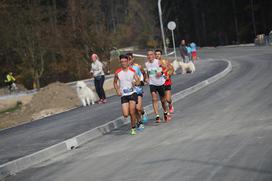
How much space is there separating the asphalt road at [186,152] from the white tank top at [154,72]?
1068 millimetres

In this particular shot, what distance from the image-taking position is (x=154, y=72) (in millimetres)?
13586

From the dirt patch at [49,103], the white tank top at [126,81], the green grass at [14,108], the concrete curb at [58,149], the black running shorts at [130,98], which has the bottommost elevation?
the green grass at [14,108]

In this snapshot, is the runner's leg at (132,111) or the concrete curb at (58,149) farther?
the runner's leg at (132,111)

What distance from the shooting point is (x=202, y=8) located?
298 feet

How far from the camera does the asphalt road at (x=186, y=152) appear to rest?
7.29 m

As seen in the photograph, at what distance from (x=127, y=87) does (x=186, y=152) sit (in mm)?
3918

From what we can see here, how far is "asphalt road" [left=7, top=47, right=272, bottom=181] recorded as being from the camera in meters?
7.29

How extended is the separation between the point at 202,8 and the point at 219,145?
274 ft

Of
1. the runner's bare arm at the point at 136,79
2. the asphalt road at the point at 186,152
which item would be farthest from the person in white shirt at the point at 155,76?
the runner's bare arm at the point at 136,79

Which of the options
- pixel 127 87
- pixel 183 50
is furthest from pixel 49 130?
pixel 183 50

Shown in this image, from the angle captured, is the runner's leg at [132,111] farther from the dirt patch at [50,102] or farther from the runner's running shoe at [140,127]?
the dirt patch at [50,102]

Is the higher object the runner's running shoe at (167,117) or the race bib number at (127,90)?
the race bib number at (127,90)

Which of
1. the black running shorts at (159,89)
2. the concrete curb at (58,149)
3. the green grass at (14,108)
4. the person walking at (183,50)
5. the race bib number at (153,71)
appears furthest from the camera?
the person walking at (183,50)

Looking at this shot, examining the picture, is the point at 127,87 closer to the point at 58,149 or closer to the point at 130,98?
the point at 130,98
